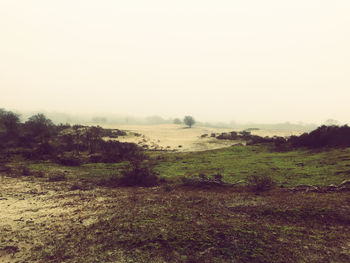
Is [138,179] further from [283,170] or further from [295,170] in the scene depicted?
[295,170]

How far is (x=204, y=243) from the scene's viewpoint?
5.01 meters

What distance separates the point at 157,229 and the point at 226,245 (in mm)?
Result: 1970

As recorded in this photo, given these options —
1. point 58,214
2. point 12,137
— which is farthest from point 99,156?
point 12,137

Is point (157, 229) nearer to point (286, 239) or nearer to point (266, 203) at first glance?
point (286, 239)

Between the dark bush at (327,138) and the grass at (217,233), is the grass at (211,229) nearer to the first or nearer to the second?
the grass at (217,233)

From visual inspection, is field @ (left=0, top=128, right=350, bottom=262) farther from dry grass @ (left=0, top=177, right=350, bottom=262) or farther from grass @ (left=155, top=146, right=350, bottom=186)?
grass @ (left=155, top=146, right=350, bottom=186)

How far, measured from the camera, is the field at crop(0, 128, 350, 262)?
4.66 meters

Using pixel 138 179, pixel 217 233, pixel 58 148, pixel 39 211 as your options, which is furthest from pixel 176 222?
pixel 58 148

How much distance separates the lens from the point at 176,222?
6.14 m

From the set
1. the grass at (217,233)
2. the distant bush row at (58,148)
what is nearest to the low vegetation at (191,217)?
the grass at (217,233)

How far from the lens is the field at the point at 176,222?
4660mm

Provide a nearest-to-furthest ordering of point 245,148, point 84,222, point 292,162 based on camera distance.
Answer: point 84,222, point 292,162, point 245,148

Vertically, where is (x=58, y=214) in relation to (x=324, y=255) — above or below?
below

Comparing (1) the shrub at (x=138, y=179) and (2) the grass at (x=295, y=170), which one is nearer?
(2) the grass at (x=295, y=170)
